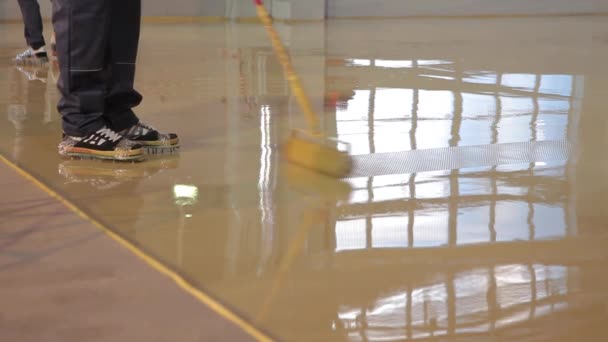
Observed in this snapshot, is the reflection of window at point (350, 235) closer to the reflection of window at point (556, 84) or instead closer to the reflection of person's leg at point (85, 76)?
the reflection of person's leg at point (85, 76)

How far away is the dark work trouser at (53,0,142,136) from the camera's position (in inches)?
95.9

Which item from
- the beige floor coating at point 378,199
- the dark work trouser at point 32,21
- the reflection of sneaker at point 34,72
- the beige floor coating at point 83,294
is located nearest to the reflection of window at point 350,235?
the beige floor coating at point 378,199

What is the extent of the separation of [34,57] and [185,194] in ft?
11.6

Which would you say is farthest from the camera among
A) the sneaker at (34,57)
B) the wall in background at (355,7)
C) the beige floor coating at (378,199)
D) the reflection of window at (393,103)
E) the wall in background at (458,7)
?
the wall in background at (458,7)

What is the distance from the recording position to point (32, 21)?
5.13 metres

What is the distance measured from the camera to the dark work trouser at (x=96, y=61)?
2436mm

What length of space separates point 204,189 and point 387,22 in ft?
26.3

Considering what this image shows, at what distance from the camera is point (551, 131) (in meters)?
2.87

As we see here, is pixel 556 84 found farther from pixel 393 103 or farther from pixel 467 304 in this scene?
pixel 467 304

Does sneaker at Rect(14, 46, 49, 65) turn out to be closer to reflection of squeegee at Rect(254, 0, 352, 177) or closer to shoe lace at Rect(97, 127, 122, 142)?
shoe lace at Rect(97, 127, 122, 142)

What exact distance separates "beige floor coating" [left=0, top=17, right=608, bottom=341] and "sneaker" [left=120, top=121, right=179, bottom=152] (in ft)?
0.22

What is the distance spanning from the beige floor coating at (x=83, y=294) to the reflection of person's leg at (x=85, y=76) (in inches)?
26.3

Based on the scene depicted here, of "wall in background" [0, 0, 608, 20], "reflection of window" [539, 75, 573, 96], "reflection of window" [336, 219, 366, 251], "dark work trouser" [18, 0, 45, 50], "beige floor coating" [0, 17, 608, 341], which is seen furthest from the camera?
"wall in background" [0, 0, 608, 20]

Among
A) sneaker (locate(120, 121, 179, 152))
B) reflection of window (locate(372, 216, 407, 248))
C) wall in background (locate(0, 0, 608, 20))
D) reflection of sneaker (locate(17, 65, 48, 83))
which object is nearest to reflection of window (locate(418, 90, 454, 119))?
sneaker (locate(120, 121, 179, 152))
